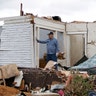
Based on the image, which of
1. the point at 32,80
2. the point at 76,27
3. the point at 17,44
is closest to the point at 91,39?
the point at 76,27

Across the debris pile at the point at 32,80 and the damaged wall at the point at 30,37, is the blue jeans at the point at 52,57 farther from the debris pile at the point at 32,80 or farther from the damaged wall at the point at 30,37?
the debris pile at the point at 32,80

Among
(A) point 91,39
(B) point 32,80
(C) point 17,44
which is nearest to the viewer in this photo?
(B) point 32,80

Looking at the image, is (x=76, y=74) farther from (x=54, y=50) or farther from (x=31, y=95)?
(x=54, y=50)

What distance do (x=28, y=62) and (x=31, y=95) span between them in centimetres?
525

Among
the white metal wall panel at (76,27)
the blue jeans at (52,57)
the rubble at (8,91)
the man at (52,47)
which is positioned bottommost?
the rubble at (8,91)

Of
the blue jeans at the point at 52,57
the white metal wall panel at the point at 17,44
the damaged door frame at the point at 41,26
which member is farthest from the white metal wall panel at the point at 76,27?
the white metal wall panel at the point at 17,44

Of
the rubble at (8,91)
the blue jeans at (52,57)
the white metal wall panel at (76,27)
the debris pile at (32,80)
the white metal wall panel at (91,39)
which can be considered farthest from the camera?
the white metal wall panel at (76,27)

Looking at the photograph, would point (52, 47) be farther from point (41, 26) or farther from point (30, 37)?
point (41, 26)

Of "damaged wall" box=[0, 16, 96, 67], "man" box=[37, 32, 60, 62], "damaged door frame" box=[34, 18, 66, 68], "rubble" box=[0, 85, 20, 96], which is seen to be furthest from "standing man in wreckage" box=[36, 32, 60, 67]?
"rubble" box=[0, 85, 20, 96]

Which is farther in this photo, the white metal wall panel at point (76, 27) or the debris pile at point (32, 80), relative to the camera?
the white metal wall panel at point (76, 27)

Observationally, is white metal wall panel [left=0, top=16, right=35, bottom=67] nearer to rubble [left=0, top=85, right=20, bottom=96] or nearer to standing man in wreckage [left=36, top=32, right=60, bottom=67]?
standing man in wreckage [left=36, top=32, right=60, bottom=67]

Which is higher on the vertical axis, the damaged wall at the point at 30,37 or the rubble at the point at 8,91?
the damaged wall at the point at 30,37

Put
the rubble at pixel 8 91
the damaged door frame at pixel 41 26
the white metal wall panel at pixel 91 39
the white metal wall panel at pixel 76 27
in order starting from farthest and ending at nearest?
the white metal wall panel at pixel 76 27 < the white metal wall panel at pixel 91 39 < the damaged door frame at pixel 41 26 < the rubble at pixel 8 91

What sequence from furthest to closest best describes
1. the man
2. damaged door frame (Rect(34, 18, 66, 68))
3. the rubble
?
Result: damaged door frame (Rect(34, 18, 66, 68)), the man, the rubble
